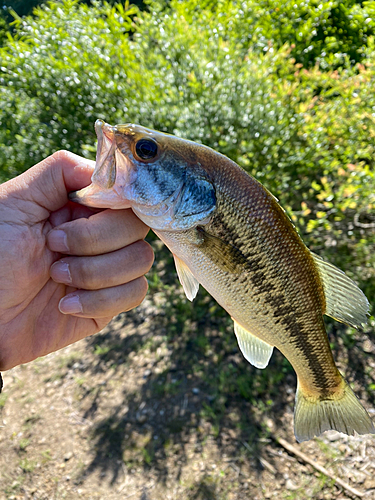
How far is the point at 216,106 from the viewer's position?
3740mm

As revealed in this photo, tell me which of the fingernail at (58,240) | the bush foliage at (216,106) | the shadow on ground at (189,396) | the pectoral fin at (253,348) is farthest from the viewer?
the bush foliage at (216,106)

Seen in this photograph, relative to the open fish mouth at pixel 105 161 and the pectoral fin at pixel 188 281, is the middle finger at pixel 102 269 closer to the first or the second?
the pectoral fin at pixel 188 281

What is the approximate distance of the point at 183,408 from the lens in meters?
3.54

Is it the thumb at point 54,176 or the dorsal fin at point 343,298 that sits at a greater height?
the thumb at point 54,176

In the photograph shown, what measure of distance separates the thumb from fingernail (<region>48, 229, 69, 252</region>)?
Answer: 22 centimetres

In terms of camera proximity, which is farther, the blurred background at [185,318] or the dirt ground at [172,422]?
the blurred background at [185,318]

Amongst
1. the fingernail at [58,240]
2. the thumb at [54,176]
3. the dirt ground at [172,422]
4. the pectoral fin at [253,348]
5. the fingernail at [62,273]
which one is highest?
the thumb at [54,176]

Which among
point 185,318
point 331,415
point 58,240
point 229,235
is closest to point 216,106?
point 185,318

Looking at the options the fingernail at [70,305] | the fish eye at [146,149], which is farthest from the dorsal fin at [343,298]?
the fingernail at [70,305]

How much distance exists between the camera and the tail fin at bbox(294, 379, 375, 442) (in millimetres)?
1687

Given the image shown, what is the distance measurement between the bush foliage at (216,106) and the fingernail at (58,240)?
2.42 metres

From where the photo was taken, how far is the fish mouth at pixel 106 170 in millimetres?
1346

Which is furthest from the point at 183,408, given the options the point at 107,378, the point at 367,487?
the point at 367,487

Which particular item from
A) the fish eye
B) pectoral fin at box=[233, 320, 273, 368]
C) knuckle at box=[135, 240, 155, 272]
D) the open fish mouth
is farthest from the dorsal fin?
the open fish mouth
